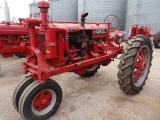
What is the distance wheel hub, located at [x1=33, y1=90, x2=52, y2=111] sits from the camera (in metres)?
2.35

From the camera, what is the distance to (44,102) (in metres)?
2.39

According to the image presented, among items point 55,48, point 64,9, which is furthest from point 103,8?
point 55,48

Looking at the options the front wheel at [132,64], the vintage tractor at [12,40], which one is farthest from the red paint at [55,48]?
the vintage tractor at [12,40]

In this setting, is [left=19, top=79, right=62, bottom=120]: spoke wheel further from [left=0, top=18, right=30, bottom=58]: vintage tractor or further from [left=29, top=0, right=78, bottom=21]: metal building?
[left=29, top=0, right=78, bottom=21]: metal building

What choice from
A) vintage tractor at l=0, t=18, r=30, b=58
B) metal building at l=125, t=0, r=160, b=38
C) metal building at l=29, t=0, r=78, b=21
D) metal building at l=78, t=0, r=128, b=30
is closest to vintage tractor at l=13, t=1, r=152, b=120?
vintage tractor at l=0, t=18, r=30, b=58

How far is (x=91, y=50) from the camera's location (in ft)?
11.2

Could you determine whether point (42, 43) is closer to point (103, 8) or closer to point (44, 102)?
point (44, 102)

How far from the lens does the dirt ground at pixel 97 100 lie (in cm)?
251

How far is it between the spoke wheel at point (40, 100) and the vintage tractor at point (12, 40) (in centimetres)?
290

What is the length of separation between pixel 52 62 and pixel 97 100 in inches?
45.3

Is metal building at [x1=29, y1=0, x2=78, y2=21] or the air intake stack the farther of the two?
metal building at [x1=29, y1=0, x2=78, y2=21]

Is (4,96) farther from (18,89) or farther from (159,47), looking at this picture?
(159,47)

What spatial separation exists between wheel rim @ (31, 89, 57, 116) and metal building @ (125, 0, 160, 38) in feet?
32.6

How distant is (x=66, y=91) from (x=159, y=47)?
8047 millimetres
